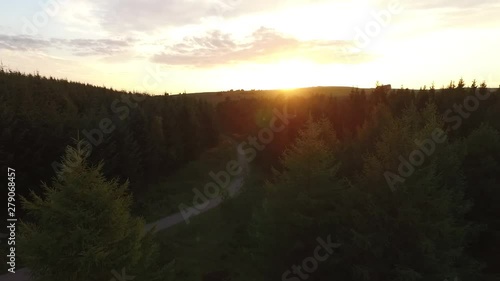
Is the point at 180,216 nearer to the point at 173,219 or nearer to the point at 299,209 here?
the point at 173,219

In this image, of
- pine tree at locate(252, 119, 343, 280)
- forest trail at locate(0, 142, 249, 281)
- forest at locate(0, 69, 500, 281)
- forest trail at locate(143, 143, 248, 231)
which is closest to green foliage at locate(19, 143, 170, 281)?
forest at locate(0, 69, 500, 281)

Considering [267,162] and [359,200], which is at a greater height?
[359,200]

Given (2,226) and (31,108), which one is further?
(31,108)

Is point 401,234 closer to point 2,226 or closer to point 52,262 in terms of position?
point 52,262

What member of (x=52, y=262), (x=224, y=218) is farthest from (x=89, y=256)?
(x=224, y=218)

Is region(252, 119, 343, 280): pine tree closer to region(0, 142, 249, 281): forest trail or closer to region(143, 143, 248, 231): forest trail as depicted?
region(0, 142, 249, 281): forest trail

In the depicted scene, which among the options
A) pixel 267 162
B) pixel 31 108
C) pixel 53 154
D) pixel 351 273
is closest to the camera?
pixel 351 273

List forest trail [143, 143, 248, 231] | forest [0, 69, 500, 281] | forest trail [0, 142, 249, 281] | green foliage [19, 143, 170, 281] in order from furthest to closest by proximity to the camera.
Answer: forest trail [143, 143, 248, 231], forest trail [0, 142, 249, 281], forest [0, 69, 500, 281], green foliage [19, 143, 170, 281]

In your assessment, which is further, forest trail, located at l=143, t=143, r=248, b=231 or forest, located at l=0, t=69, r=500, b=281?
forest trail, located at l=143, t=143, r=248, b=231
